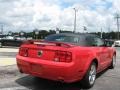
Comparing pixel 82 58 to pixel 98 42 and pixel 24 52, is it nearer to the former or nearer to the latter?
pixel 24 52

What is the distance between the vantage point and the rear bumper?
7242mm

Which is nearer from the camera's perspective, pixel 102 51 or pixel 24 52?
pixel 24 52

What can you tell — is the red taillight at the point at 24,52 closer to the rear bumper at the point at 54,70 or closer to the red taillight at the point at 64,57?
the rear bumper at the point at 54,70

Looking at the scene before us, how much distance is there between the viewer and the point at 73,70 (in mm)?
7340

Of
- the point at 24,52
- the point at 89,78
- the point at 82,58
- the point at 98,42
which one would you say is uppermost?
the point at 98,42

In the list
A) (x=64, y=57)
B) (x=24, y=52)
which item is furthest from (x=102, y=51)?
(x=24, y=52)

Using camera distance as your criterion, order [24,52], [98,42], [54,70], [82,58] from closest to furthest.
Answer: [54,70] < [82,58] < [24,52] < [98,42]

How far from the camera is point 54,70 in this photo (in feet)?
23.9

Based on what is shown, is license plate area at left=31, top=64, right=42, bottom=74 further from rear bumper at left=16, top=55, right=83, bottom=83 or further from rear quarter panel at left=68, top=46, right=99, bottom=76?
rear quarter panel at left=68, top=46, right=99, bottom=76

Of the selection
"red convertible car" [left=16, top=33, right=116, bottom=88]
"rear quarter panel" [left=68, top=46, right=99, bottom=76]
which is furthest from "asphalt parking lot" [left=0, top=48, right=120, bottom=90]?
"rear quarter panel" [left=68, top=46, right=99, bottom=76]

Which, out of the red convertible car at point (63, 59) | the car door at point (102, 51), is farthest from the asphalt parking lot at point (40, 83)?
the car door at point (102, 51)

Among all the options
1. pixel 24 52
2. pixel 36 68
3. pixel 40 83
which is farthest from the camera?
pixel 40 83

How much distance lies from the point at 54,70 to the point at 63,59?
0.35m

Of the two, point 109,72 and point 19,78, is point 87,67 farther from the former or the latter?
point 109,72
